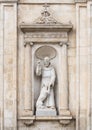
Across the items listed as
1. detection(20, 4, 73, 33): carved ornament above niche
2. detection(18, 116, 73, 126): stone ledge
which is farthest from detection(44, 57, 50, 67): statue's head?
detection(18, 116, 73, 126): stone ledge

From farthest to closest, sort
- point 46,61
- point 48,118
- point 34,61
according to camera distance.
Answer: point 34,61 < point 46,61 < point 48,118

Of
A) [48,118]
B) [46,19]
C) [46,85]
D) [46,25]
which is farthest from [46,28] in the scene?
[48,118]

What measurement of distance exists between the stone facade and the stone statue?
0.18m

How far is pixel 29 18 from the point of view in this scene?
1884 cm

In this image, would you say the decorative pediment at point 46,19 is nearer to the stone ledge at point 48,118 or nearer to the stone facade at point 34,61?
the stone facade at point 34,61

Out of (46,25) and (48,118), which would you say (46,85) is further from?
(46,25)

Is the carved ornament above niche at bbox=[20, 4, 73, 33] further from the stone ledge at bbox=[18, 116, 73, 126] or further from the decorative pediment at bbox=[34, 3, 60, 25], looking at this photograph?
the stone ledge at bbox=[18, 116, 73, 126]

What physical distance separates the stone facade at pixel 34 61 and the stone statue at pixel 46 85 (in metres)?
0.18

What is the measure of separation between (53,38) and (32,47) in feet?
1.93

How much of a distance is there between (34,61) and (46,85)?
71 cm

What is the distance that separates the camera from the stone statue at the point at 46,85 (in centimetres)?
1861

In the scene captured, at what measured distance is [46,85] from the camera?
18.7 m

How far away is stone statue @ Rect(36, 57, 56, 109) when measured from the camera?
18609 mm

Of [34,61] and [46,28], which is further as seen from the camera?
[34,61]
